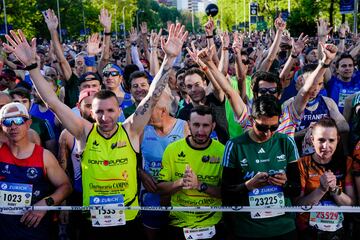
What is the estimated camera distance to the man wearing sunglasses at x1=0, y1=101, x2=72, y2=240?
4.20 m

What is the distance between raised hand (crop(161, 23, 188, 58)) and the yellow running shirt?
0.88 meters

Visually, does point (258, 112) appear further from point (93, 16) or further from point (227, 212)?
point (93, 16)

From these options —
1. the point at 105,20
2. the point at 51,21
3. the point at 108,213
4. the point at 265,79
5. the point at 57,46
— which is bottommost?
the point at 108,213

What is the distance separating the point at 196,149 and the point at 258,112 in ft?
2.20

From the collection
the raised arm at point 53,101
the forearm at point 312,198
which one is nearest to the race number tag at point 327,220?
the forearm at point 312,198

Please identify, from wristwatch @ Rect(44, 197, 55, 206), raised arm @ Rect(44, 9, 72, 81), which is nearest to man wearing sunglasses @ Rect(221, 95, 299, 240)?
wristwatch @ Rect(44, 197, 55, 206)

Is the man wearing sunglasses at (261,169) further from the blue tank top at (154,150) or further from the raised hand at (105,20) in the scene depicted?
the raised hand at (105,20)

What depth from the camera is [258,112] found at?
12.7 ft

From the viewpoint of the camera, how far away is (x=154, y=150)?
473 cm

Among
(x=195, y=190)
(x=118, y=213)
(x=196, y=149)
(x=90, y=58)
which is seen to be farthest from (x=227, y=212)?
(x=90, y=58)

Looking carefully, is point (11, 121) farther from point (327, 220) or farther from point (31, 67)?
point (327, 220)

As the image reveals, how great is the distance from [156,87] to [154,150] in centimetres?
66

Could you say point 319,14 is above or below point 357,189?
above

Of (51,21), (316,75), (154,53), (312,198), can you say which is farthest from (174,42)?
(51,21)
